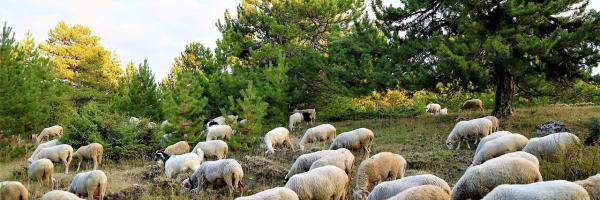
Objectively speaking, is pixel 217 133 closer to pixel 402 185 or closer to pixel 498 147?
pixel 498 147

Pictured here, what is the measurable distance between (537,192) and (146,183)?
9871 mm

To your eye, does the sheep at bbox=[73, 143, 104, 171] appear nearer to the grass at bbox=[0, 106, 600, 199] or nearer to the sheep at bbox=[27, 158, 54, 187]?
the grass at bbox=[0, 106, 600, 199]

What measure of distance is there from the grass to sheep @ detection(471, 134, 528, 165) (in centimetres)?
87

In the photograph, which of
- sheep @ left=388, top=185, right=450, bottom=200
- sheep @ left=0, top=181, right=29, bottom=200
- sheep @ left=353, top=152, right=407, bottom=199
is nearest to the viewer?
sheep @ left=388, top=185, right=450, bottom=200

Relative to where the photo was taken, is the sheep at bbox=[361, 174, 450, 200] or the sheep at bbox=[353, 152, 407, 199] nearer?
the sheep at bbox=[361, 174, 450, 200]

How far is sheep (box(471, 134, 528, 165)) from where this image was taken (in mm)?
11336

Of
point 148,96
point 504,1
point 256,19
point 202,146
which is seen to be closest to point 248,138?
point 202,146

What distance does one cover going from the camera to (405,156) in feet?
48.3

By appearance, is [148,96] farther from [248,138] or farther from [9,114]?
[248,138]

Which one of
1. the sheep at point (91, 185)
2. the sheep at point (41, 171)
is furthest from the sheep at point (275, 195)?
the sheep at point (41, 171)

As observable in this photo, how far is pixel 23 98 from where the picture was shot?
66.4 ft

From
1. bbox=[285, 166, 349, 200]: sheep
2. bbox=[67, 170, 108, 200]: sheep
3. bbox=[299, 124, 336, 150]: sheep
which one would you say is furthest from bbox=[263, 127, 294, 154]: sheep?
bbox=[285, 166, 349, 200]: sheep

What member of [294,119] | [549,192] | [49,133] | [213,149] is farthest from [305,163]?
[49,133]

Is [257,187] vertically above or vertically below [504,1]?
below
